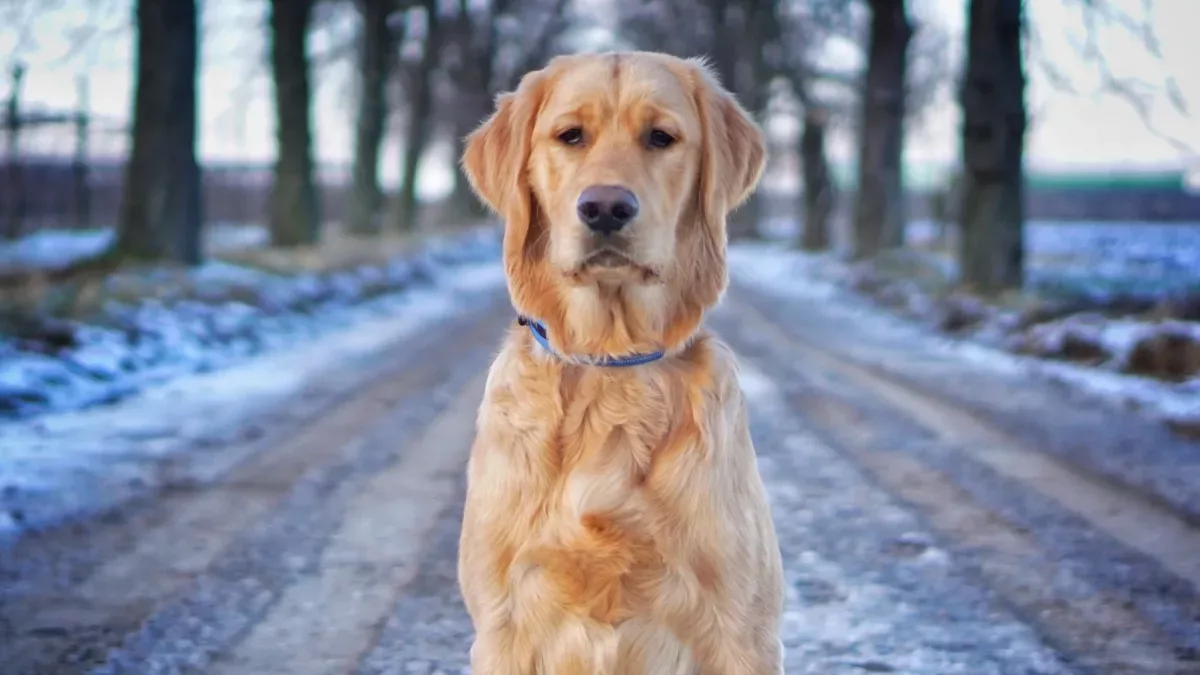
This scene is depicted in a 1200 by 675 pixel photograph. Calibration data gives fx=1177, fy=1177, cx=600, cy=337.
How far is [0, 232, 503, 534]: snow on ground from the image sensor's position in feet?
20.5

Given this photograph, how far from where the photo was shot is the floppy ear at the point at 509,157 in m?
3.30

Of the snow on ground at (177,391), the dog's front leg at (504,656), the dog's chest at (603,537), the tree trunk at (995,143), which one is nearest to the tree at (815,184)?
the tree trunk at (995,143)

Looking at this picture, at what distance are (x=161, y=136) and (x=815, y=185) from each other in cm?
2274

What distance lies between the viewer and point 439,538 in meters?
5.20

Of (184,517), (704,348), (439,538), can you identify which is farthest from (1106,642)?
(184,517)

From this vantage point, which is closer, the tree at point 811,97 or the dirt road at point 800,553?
the dirt road at point 800,553

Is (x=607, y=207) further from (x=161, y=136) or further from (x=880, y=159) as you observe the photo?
(x=880, y=159)

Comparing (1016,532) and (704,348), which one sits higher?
(704,348)

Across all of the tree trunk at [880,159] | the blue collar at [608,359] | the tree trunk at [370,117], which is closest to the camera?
the blue collar at [608,359]

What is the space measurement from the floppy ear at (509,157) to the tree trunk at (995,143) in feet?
41.9

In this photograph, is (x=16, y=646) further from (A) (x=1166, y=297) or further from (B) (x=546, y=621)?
(A) (x=1166, y=297)

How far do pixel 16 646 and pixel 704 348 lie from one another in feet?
8.06

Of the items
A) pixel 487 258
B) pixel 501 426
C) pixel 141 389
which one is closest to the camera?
pixel 501 426

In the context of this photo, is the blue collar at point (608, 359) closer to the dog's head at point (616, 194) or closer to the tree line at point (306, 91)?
the dog's head at point (616, 194)
